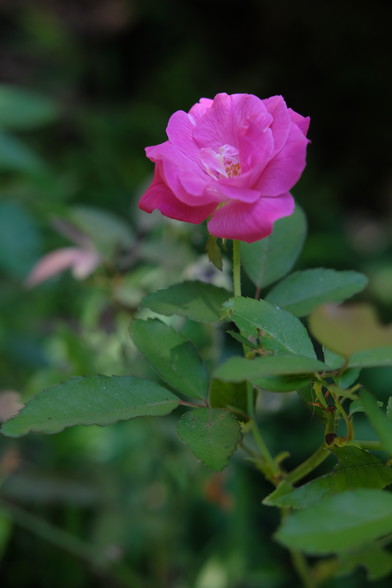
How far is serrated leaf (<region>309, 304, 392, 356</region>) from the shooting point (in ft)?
1.00

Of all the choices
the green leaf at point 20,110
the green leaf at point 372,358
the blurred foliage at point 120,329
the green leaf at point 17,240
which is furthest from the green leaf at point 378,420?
the green leaf at point 20,110

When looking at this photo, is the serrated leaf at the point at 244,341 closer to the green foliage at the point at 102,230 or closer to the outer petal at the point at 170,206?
the outer petal at the point at 170,206

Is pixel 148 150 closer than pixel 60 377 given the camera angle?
Yes

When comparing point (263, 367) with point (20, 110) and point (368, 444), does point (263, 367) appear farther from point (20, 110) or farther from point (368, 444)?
Result: point (20, 110)

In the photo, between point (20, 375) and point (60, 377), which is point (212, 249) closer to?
point (60, 377)

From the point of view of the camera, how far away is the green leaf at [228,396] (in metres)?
0.42

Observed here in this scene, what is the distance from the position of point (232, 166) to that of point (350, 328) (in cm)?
17

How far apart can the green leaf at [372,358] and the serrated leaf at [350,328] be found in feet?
0.09

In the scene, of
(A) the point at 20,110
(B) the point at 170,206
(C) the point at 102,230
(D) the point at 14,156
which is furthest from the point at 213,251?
(A) the point at 20,110

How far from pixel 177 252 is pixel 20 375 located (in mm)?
393

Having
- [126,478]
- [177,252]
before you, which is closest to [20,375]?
[126,478]

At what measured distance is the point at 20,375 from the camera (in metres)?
1.06

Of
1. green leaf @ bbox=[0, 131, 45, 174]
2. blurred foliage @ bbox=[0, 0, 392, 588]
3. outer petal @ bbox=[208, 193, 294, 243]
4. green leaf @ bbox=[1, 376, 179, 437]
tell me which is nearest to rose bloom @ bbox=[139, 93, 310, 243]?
outer petal @ bbox=[208, 193, 294, 243]

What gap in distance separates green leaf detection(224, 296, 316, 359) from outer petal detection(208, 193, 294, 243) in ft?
0.13
